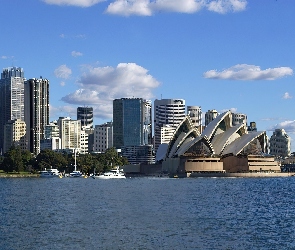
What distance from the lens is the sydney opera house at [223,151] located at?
13962 centimetres

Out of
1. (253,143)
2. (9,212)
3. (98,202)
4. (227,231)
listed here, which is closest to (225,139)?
(253,143)

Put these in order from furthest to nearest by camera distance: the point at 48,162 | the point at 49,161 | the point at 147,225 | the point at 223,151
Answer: the point at 49,161 → the point at 48,162 → the point at 223,151 → the point at 147,225

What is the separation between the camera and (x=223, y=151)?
469 ft

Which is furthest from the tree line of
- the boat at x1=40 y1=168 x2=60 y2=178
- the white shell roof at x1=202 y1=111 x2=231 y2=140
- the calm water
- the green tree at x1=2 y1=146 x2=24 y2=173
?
the calm water

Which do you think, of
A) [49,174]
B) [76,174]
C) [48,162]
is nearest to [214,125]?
[76,174]

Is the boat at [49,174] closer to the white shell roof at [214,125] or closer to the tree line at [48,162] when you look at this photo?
the tree line at [48,162]

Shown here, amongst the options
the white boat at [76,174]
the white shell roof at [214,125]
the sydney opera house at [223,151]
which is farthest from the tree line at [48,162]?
the white shell roof at [214,125]

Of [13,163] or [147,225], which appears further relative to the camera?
[13,163]

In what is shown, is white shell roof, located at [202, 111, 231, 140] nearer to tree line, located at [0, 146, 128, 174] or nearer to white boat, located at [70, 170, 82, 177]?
white boat, located at [70, 170, 82, 177]

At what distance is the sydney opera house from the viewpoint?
140m

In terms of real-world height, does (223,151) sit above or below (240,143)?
below

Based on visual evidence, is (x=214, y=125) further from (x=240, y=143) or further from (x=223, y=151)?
(x=240, y=143)

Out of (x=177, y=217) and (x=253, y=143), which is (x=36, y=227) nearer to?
(x=177, y=217)

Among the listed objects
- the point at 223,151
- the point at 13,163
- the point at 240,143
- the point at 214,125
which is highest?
the point at 214,125
